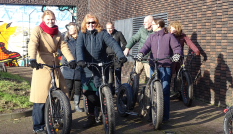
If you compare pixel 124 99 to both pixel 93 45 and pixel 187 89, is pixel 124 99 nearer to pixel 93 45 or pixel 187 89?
pixel 93 45

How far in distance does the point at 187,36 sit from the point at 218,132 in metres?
3.90

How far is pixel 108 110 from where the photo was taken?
496 cm

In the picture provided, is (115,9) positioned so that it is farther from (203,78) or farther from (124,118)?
(124,118)

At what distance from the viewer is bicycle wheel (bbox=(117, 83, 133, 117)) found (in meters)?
6.29

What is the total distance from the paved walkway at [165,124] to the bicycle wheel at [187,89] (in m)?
0.40

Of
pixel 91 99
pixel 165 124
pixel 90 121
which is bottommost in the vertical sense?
pixel 165 124

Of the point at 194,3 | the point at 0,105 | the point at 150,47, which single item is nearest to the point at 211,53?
the point at 194,3

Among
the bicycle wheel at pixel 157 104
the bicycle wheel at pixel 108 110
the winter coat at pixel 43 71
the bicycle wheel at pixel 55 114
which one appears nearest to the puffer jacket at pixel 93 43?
the winter coat at pixel 43 71

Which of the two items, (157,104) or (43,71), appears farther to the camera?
(157,104)

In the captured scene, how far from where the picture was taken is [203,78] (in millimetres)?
8406

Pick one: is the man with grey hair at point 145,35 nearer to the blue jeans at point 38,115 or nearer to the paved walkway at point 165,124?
the paved walkway at point 165,124

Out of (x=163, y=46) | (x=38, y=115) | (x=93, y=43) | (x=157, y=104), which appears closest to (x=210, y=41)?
(x=163, y=46)

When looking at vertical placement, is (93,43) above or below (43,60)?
above

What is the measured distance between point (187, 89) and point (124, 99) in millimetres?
2053
